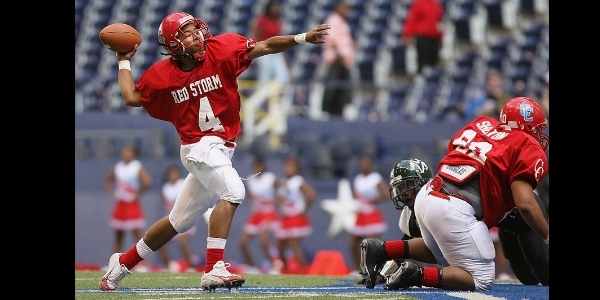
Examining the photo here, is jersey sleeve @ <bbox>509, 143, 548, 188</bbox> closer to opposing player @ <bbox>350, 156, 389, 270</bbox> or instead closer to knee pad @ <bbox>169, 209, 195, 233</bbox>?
knee pad @ <bbox>169, 209, 195, 233</bbox>

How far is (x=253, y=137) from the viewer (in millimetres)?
14758

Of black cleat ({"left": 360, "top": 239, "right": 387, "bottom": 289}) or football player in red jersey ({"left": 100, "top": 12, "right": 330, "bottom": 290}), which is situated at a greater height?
football player in red jersey ({"left": 100, "top": 12, "right": 330, "bottom": 290})

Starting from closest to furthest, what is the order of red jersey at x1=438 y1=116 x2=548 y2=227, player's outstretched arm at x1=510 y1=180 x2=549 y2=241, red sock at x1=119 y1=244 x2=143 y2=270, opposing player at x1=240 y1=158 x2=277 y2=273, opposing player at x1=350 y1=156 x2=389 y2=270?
player's outstretched arm at x1=510 y1=180 x2=549 y2=241 < red jersey at x1=438 y1=116 x2=548 y2=227 < red sock at x1=119 y1=244 x2=143 y2=270 < opposing player at x1=350 y1=156 x2=389 y2=270 < opposing player at x1=240 y1=158 x2=277 y2=273

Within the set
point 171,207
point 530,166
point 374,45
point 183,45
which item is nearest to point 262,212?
point 171,207

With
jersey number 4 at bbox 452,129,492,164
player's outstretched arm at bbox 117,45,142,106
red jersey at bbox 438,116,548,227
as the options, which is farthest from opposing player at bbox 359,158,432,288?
player's outstretched arm at bbox 117,45,142,106

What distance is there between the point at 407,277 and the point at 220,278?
1.09 m

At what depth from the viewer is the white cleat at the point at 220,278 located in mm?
6930

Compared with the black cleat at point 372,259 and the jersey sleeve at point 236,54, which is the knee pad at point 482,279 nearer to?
the black cleat at point 372,259

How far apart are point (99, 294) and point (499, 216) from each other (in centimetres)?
243

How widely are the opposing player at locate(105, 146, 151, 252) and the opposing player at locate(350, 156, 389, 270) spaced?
253 centimetres

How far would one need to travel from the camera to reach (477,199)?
286 inches

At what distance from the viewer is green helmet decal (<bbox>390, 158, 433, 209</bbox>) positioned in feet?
24.8
